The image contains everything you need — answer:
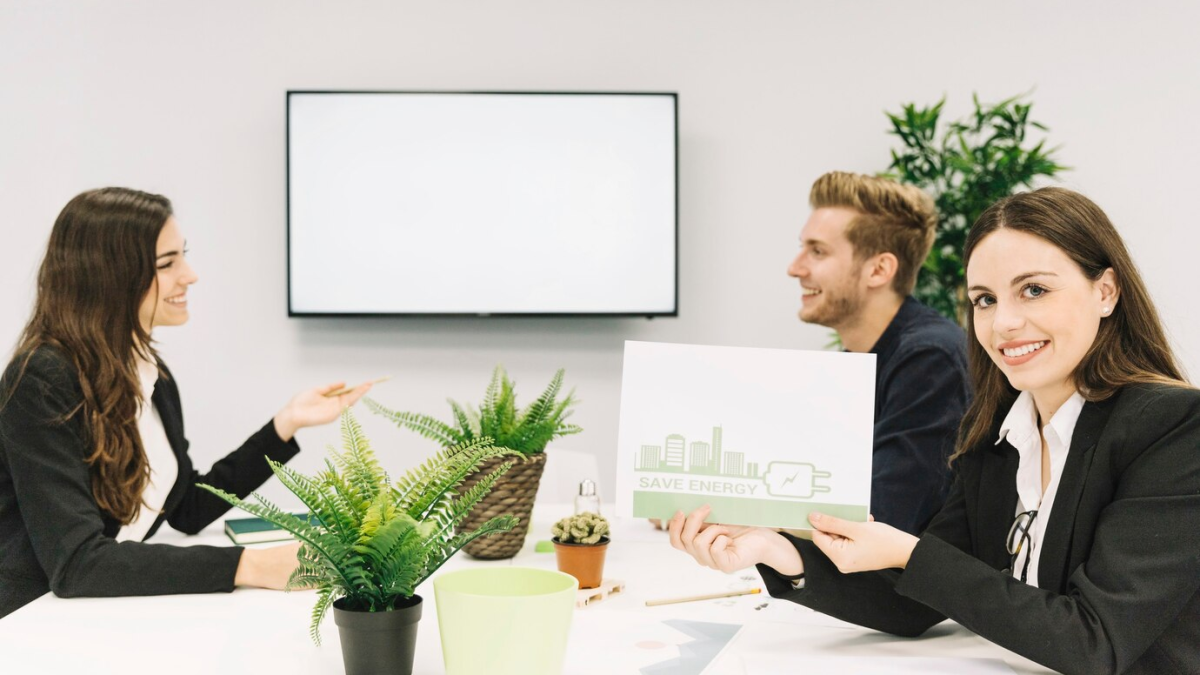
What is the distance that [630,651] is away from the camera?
118cm

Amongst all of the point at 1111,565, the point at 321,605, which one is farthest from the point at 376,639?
the point at 1111,565

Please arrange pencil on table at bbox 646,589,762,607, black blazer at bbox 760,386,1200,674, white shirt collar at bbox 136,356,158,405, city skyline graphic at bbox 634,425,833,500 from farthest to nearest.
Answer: white shirt collar at bbox 136,356,158,405
pencil on table at bbox 646,589,762,607
city skyline graphic at bbox 634,425,833,500
black blazer at bbox 760,386,1200,674

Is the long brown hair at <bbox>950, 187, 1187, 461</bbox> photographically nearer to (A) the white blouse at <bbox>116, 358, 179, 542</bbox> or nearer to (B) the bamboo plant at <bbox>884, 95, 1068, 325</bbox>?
(A) the white blouse at <bbox>116, 358, 179, 542</bbox>

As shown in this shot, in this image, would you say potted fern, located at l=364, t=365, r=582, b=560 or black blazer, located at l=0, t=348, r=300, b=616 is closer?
black blazer, located at l=0, t=348, r=300, b=616

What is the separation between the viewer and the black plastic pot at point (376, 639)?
1.00 metres

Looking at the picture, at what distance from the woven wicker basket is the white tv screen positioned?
186 centimetres

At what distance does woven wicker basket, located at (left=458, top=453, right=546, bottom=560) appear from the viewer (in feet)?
5.31

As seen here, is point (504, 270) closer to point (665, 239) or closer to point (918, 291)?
point (665, 239)

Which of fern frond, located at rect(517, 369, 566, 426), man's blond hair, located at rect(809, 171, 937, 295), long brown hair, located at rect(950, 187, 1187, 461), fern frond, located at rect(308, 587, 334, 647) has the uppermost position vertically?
man's blond hair, located at rect(809, 171, 937, 295)

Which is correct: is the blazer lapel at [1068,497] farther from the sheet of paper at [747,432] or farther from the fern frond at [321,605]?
the fern frond at [321,605]

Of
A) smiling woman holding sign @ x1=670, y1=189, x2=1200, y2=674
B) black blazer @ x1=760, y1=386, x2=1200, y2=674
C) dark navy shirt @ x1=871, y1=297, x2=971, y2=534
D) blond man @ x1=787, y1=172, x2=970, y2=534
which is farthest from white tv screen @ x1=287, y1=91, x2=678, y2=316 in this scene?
black blazer @ x1=760, y1=386, x2=1200, y2=674

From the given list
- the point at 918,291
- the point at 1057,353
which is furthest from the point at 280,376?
the point at 1057,353

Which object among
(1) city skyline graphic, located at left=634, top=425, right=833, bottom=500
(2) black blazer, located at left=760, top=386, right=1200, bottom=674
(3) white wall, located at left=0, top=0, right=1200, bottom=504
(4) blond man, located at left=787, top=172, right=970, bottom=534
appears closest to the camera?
(2) black blazer, located at left=760, top=386, right=1200, bottom=674

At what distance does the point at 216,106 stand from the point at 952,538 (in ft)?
10.5
